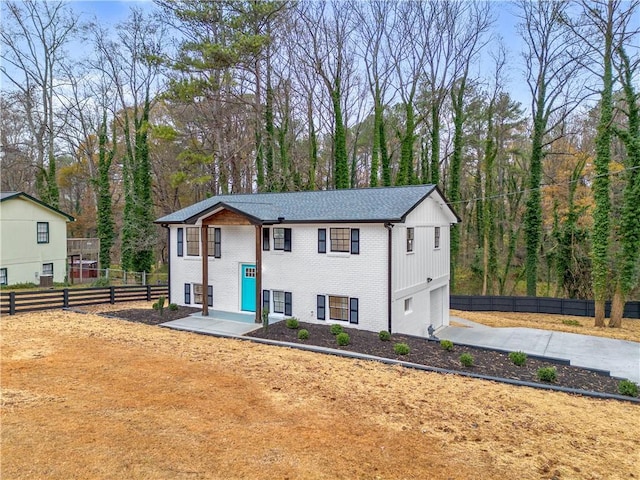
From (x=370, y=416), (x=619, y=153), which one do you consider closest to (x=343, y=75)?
(x=619, y=153)

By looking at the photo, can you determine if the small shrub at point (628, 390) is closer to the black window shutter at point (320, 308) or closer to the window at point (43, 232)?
the black window shutter at point (320, 308)

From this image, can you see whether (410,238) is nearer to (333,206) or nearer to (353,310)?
(333,206)

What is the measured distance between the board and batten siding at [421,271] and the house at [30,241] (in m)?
23.0

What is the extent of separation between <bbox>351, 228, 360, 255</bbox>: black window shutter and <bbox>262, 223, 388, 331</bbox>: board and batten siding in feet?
0.37

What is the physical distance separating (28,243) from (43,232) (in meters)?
1.31

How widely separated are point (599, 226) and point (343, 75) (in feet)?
69.0

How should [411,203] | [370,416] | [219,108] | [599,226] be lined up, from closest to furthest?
1. [370,416]
2. [411,203]
3. [599,226]
4. [219,108]

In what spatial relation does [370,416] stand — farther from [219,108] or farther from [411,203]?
[219,108]

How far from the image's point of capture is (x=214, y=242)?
1725cm

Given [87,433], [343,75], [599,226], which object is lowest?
[87,433]

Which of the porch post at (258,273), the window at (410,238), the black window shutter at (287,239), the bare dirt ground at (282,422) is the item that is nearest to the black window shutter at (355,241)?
the window at (410,238)

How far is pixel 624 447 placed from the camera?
21.8 ft

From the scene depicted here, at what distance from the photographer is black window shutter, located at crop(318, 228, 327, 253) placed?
1484cm

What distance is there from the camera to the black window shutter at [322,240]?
48.7 ft
